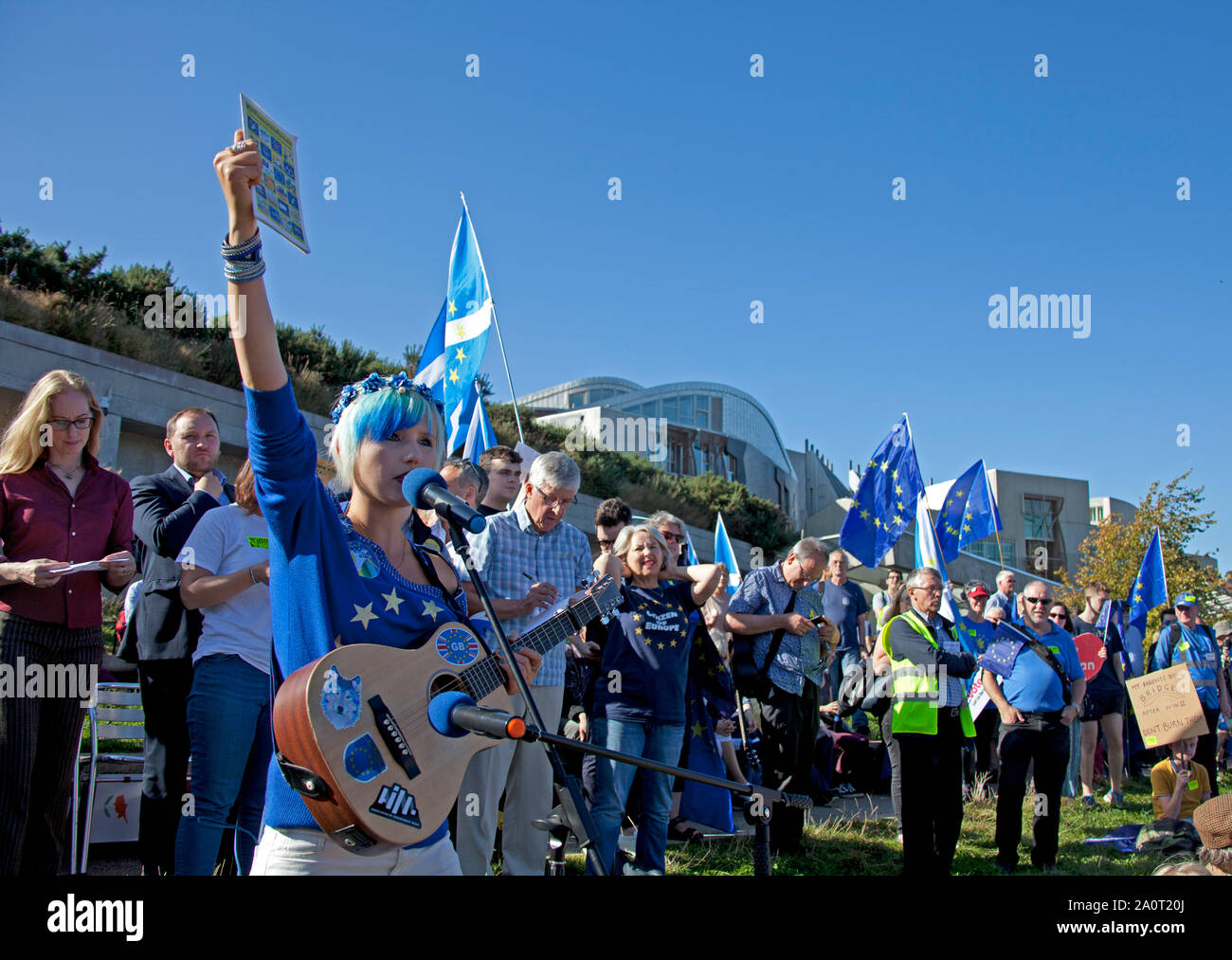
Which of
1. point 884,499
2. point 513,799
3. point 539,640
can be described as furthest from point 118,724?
point 884,499

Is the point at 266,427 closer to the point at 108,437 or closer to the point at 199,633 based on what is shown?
the point at 199,633

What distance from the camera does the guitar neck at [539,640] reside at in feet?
8.09

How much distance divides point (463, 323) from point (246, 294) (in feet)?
26.4

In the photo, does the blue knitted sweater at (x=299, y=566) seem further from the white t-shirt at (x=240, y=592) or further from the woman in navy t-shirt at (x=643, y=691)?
the woman in navy t-shirt at (x=643, y=691)

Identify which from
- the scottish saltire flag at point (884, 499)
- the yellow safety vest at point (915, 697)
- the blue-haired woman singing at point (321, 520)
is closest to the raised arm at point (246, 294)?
the blue-haired woman singing at point (321, 520)

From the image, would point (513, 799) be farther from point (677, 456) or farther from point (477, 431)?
point (677, 456)

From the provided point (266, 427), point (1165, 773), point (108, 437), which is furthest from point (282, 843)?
point (108, 437)

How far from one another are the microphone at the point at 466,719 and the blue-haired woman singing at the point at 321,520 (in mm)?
281

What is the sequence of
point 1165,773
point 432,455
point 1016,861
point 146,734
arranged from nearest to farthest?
point 432,455, point 146,734, point 1016,861, point 1165,773

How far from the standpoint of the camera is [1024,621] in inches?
328

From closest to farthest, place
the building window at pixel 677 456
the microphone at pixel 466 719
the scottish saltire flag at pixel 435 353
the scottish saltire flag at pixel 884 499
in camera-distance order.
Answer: the microphone at pixel 466 719, the scottish saltire flag at pixel 435 353, the scottish saltire flag at pixel 884 499, the building window at pixel 677 456

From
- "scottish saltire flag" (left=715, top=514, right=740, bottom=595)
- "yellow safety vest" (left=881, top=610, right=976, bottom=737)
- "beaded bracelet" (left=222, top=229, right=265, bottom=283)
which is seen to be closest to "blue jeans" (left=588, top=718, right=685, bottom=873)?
"yellow safety vest" (left=881, top=610, right=976, bottom=737)

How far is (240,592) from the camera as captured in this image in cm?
423

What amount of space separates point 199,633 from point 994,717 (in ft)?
28.5
